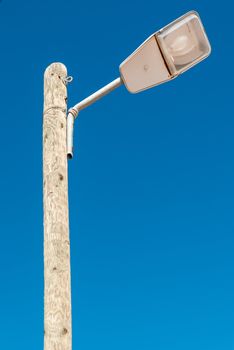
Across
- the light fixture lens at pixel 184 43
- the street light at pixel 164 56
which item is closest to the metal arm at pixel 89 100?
the street light at pixel 164 56

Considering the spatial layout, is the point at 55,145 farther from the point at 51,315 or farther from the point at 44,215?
the point at 51,315

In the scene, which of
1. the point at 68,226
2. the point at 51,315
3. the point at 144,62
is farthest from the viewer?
the point at 144,62

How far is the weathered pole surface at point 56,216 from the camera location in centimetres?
282

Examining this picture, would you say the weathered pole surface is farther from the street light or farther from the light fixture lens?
the light fixture lens

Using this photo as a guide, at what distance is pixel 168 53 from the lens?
324 centimetres

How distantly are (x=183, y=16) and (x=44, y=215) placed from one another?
4.58 feet

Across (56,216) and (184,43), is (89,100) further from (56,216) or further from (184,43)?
(56,216)

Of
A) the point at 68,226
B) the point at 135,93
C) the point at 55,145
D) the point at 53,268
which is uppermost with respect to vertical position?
the point at 135,93

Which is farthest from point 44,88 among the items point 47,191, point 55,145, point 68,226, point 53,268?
point 53,268

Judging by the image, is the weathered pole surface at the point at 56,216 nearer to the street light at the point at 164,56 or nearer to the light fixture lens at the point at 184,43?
the street light at the point at 164,56

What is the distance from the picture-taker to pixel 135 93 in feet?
11.5

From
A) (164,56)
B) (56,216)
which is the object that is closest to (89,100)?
(164,56)

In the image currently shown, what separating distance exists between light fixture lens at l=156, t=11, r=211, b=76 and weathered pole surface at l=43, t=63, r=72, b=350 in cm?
72

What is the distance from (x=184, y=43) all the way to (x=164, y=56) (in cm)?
14
